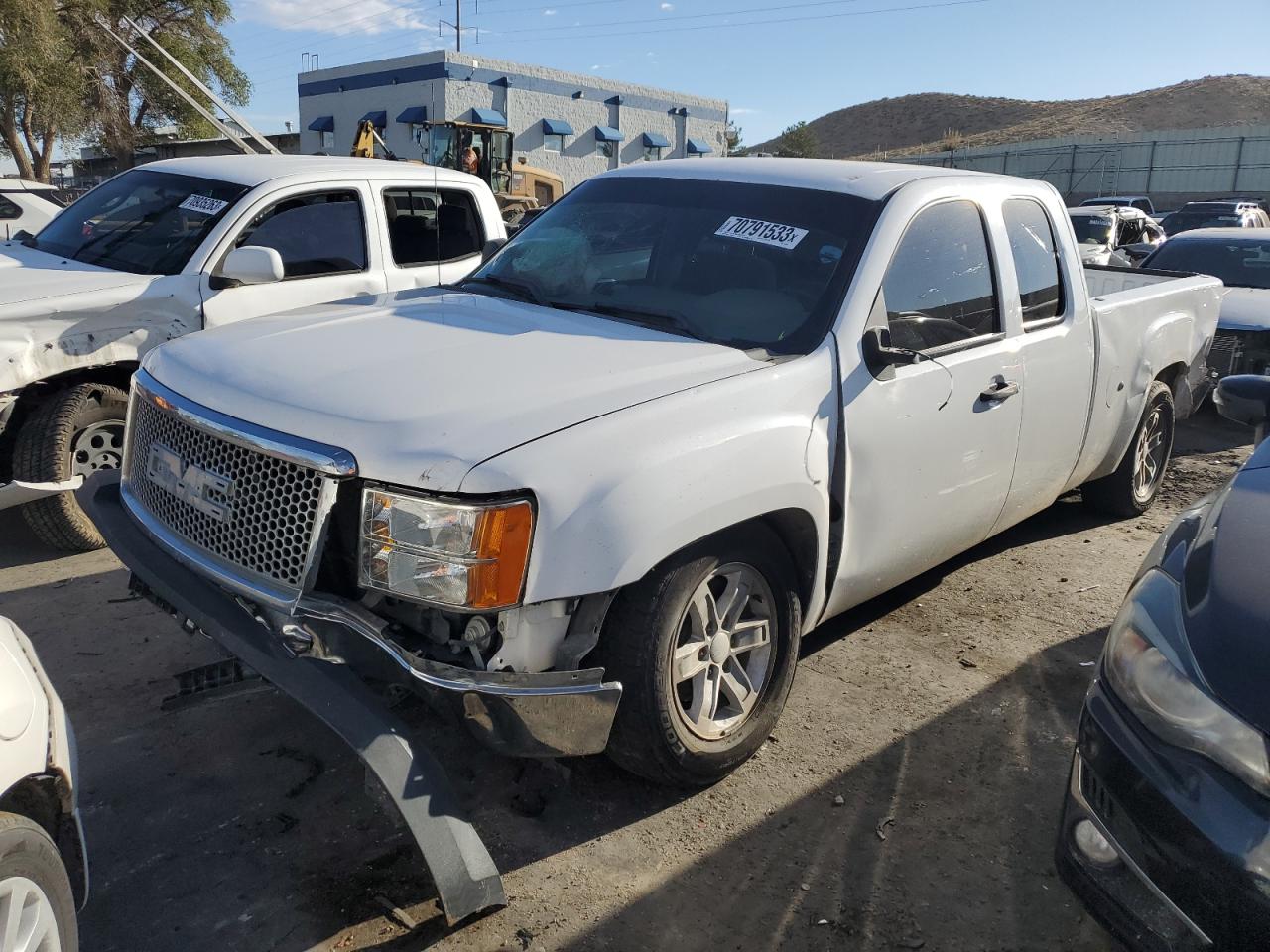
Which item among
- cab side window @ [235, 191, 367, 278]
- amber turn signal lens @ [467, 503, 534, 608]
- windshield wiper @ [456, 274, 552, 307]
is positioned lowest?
amber turn signal lens @ [467, 503, 534, 608]

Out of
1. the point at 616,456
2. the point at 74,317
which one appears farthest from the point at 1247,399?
the point at 74,317

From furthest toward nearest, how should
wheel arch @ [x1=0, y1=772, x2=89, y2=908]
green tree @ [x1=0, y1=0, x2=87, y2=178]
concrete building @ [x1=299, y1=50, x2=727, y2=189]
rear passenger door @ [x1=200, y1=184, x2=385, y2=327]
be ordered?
concrete building @ [x1=299, y1=50, x2=727, y2=189] → green tree @ [x1=0, y1=0, x2=87, y2=178] → rear passenger door @ [x1=200, y1=184, x2=385, y2=327] → wheel arch @ [x1=0, y1=772, x2=89, y2=908]

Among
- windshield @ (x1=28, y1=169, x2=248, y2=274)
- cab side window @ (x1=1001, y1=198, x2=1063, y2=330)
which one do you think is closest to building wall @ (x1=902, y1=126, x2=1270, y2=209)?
cab side window @ (x1=1001, y1=198, x2=1063, y2=330)

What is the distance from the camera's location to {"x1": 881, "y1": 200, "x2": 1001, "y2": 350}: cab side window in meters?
3.71

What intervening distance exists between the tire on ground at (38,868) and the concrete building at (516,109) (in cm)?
3438

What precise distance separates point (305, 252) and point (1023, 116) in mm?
89650

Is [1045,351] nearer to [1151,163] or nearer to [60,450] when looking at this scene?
[60,450]

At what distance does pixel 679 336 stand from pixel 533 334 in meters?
0.50

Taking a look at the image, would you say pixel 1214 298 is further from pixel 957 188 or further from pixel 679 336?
pixel 679 336

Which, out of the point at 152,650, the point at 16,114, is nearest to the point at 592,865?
the point at 152,650

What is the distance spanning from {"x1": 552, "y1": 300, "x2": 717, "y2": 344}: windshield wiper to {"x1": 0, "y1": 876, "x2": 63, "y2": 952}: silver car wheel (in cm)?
240

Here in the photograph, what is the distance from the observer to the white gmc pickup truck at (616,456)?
2.60 metres

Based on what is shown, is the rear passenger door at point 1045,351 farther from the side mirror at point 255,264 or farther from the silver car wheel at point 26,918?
the silver car wheel at point 26,918

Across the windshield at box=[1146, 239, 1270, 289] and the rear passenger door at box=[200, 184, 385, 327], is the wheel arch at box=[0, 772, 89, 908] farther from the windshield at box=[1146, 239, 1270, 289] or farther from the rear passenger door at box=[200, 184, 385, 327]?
the windshield at box=[1146, 239, 1270, 289]
